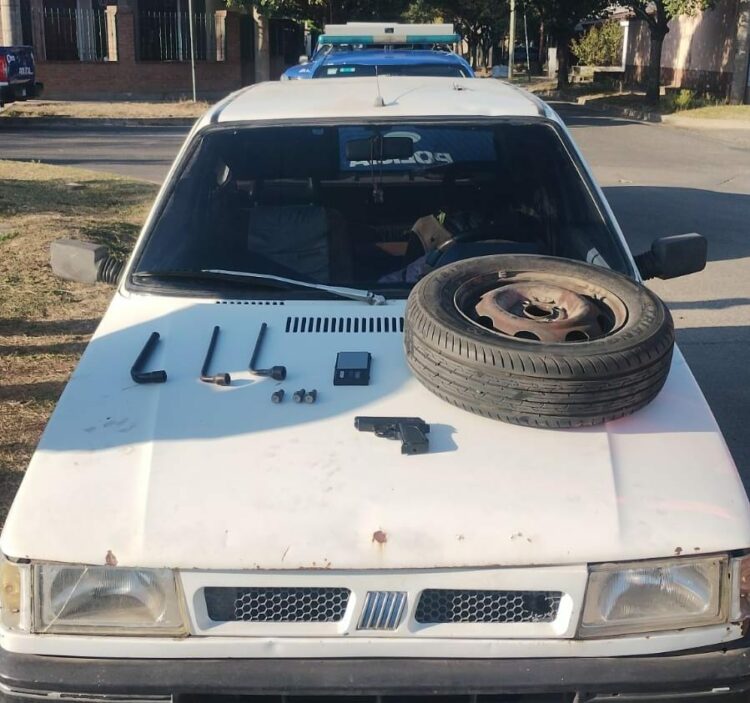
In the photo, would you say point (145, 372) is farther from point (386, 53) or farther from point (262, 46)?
point (262, 46)

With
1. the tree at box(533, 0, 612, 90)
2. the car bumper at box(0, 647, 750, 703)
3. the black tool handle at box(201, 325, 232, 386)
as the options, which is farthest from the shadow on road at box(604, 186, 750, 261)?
the tree at box(533, 0, 612, 90)

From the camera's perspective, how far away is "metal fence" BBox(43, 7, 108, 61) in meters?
29.7

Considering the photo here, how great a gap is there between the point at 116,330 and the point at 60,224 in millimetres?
6642

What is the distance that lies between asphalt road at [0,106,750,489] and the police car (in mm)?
2663

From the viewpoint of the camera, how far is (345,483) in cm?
230

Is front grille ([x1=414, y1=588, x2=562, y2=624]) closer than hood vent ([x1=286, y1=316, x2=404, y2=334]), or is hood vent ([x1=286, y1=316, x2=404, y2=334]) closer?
front grille ([x1=414, y1=588, x2=562, y2=624])

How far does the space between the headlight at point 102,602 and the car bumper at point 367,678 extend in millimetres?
74

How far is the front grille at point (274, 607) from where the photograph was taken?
7.20 feet

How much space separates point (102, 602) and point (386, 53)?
9.68 m

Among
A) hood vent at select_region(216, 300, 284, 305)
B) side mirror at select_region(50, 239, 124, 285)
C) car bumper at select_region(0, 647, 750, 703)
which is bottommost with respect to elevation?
car bumper at select_region(0, 647, 750, 703)

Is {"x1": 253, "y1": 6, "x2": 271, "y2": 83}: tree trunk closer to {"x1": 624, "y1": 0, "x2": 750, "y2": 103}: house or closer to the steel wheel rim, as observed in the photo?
{"x1": 624, "y1": 0, "x2": 750, "y2": 103}: house

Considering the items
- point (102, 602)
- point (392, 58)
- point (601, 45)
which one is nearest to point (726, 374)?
point (102, 602)

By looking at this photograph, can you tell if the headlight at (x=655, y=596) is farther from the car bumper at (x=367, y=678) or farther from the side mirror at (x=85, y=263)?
the side mirror at (x=85, y=263)

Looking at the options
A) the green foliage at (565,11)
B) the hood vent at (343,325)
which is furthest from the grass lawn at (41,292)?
the green foliage at (565,11)
